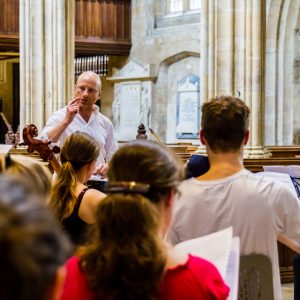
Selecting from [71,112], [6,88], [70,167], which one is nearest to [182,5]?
[6,88]

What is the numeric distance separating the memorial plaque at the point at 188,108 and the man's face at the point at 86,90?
11165mm

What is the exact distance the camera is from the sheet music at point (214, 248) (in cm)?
167

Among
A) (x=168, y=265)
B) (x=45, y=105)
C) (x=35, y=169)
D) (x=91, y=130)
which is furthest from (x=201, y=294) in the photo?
(x=45, y=105)

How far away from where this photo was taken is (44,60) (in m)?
10.8

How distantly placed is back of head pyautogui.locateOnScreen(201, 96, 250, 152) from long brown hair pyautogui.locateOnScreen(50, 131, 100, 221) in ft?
2.62

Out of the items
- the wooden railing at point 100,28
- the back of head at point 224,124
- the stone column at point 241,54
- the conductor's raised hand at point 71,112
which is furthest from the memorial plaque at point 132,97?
the back of head at point 224,124

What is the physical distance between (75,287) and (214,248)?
454 mm

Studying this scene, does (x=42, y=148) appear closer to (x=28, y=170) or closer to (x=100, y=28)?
(x=28, y=170)

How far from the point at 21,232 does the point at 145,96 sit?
15551 millimetres

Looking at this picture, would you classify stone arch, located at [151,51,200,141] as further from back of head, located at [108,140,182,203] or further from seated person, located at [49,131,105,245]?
back of head, located at [108,140,182,203]

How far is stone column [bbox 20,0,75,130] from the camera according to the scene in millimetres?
10719

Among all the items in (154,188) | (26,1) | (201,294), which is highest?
(26,1)

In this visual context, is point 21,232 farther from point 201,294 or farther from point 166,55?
point 166,55

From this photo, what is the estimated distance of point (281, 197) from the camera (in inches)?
84.0
